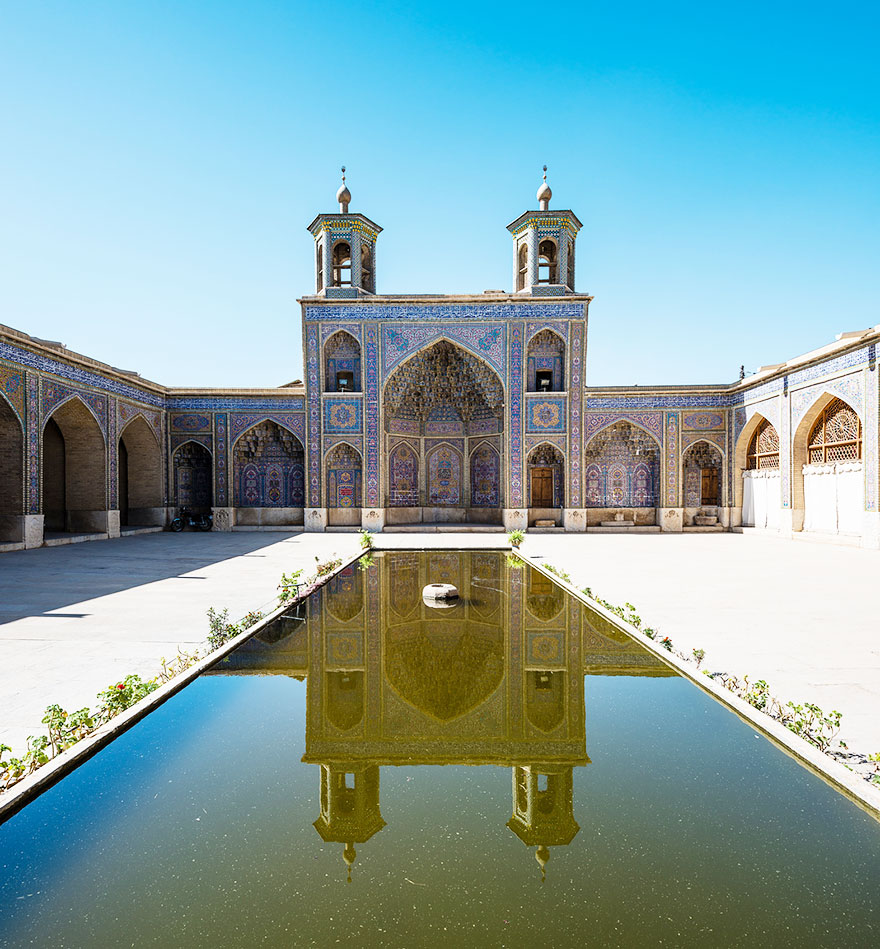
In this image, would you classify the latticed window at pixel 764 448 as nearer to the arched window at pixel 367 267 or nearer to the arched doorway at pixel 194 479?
the arched window at pixel 367 267

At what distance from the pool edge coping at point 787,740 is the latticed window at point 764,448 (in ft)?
37.5

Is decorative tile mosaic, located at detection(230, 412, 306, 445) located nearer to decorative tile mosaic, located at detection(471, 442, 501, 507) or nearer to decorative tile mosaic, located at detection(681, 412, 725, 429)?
decorative tile mosaic, located at detection(471, 442, 501, 507)

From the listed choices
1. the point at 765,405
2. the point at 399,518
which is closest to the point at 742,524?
the point at 765,405

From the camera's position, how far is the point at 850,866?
1.90 meters

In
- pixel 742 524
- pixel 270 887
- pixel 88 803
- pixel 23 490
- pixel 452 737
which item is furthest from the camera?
pixel 742 524

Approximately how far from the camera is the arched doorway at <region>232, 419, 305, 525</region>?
52.2ft

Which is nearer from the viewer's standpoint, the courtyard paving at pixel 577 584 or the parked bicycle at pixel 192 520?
the courtyard paving at pixel 577 584

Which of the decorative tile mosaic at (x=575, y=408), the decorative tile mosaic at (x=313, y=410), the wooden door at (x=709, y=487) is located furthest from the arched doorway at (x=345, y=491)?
the wooden door at (x=709, y=487)

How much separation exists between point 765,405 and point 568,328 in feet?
16.2

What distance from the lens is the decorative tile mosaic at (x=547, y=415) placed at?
14641 millimetres

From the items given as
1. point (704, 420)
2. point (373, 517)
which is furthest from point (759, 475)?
point (373, 517)

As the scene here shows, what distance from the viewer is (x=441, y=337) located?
48.2ft

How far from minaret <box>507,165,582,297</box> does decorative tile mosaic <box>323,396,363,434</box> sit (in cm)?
514

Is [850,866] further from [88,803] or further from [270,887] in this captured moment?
[88,803]
